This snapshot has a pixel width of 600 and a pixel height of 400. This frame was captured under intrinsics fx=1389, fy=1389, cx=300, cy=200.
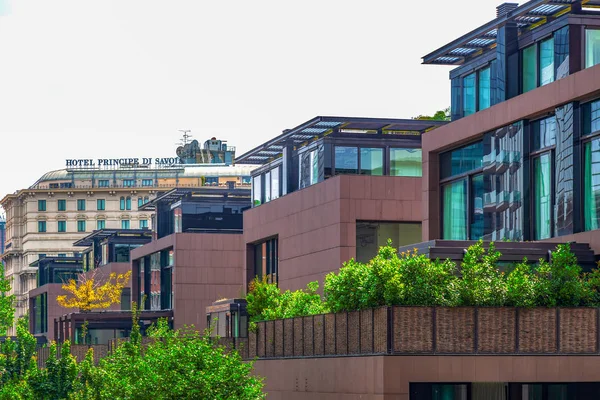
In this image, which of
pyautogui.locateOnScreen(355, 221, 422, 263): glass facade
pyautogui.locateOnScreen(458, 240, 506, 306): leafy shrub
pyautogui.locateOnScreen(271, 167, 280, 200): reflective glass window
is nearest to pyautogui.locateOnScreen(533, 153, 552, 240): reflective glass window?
pyautogui.locateOnScreen(458, 240, 506, 306): leafy shrub

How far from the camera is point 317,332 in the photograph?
45781mm

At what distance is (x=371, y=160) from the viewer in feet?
213

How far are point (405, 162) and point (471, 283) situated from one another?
2571 centimetres

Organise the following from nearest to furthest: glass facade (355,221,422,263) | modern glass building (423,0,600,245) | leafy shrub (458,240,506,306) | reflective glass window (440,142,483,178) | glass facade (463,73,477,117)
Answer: leafy shrub (458,240,506,306) → modern glass building (423,0,600,245) → reflective glass window (440,142,483,178) → glass facade (463,73,477,117) → glass facade (355,221,422,263)

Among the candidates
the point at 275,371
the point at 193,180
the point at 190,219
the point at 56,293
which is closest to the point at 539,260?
the point at 275,371

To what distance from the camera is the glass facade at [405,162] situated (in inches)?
2564

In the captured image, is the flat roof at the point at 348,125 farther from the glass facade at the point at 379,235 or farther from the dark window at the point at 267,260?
the dark window at the point at 267,260

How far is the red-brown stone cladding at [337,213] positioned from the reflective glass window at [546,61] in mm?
14700

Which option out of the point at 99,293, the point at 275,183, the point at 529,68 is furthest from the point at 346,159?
the point at 99,293

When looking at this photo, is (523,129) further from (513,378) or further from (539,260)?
(513,378)

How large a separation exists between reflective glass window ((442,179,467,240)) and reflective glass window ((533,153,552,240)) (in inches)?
230

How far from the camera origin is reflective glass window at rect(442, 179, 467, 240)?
54344mm

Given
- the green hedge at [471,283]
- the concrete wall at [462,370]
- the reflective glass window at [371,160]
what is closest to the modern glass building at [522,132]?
the green hedge at [471,283]

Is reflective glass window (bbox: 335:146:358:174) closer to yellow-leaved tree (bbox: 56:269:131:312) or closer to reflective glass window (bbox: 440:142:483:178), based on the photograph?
reflective glass window (bbox: 440:142:483:178)
